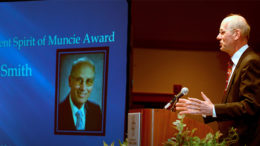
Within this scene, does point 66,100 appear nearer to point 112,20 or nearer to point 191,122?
point 112,20

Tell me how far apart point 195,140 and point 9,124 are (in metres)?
2.83

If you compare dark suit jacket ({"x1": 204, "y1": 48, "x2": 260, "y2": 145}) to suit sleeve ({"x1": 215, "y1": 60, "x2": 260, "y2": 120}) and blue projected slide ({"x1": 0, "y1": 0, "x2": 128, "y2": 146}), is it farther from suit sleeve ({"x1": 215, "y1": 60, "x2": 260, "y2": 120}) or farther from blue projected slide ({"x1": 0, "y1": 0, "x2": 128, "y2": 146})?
blue projected slide ({"x1": 0, "y1": 0, "x2": 128, "y2": 146})

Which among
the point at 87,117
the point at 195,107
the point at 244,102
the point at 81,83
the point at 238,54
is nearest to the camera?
the point at 195,107

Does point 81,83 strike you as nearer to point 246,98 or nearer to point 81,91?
point 81,91

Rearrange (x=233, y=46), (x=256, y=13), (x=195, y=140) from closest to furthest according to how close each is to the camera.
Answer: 1. (x=195, y=140)
2. (x=233, y=46)
3. (x=256, y=13)

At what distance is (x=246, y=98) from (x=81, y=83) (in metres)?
2.01

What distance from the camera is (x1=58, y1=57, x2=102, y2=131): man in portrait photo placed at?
3803 millimetres

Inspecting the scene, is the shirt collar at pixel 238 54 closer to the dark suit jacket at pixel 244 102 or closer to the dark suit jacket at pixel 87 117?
the dark suit jacket at pixel 244 102

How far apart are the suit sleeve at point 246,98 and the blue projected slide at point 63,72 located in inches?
63.5

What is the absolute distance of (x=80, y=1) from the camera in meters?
4.04

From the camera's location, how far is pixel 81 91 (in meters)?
3.91

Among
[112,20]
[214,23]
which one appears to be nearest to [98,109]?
[112,20]

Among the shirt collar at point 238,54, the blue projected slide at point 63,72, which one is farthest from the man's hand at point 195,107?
the blue projected slide at point 63,72

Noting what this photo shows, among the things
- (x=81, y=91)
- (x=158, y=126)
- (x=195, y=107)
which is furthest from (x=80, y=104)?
(x=195, y=107)
